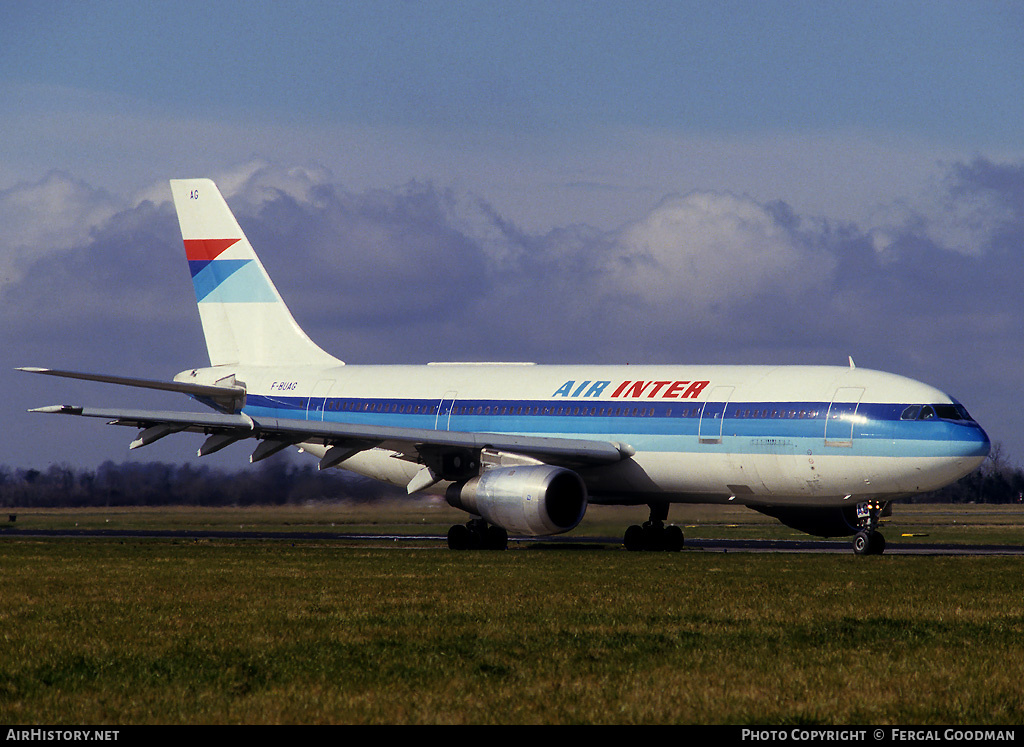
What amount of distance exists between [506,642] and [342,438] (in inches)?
785

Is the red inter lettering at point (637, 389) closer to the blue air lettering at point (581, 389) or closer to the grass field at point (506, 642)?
the blue air lettering at point (581, 389)

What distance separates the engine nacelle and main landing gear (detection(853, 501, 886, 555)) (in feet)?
21.2

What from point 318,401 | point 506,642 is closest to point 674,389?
point 318,401

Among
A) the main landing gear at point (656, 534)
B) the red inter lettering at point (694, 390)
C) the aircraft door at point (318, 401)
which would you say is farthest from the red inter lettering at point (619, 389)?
the aircraft door at point (318, 401)

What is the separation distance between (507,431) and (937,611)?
64.7ft

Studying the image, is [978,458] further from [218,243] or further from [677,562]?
[218,243]

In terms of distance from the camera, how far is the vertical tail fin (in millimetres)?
44938

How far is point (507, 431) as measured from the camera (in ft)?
123

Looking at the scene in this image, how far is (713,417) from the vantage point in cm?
3356

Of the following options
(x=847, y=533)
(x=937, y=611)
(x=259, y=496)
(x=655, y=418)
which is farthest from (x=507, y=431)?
(x=937, y=611)

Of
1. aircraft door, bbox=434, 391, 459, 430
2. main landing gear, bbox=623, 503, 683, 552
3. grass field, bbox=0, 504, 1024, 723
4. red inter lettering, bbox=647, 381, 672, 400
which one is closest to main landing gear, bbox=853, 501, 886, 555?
grass field, bbox=0, 504, 1024, 723

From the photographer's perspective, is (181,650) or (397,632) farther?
(397,632)

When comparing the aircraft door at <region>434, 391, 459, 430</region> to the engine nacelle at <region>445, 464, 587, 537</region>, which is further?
the aircraft door at <region>434, 391, 459, 430</region>

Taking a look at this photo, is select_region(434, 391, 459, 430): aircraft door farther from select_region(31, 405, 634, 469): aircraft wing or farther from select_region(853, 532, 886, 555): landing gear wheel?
select_region(853, 532, 886, 555): landing gear wheel
